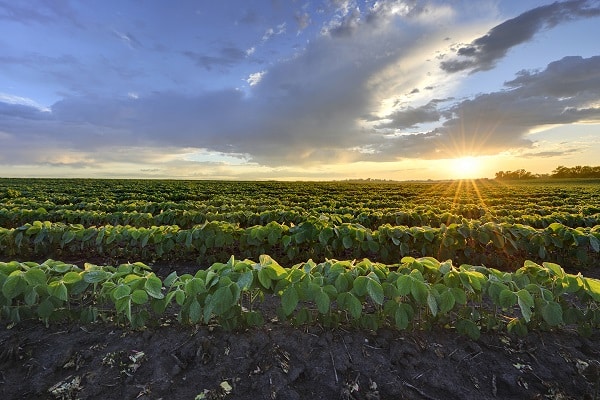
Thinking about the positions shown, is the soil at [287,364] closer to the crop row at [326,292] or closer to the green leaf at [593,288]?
the crop row at [326,292]

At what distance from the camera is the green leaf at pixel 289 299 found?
250cm

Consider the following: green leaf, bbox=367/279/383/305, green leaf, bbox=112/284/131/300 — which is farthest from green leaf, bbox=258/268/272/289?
green leaf, bbox=112/284/131/300

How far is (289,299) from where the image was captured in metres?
2.54

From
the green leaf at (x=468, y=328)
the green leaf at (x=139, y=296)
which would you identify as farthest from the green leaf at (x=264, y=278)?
the green leaf at (x=468, y=328)

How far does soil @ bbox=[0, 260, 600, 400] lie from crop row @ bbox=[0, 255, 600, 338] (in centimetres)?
13

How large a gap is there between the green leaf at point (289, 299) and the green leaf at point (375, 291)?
1.81 ft

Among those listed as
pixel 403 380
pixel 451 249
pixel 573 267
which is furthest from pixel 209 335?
pixel 573 267

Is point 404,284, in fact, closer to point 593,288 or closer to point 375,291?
point 375,291

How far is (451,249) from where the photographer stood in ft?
18.5

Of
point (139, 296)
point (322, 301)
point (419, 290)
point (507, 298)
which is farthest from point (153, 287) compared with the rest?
point (507, 298)

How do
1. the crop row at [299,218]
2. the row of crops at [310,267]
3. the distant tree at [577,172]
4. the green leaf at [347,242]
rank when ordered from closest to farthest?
the row of crops at [310,267] < the green leaf at [347,242] < the crop row at [299,218] < the distant tree at [577,172]

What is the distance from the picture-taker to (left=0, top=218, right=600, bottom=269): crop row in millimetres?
5246

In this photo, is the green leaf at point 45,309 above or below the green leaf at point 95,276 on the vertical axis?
below

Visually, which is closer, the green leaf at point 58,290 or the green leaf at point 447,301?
the green leaf at point 447,301
